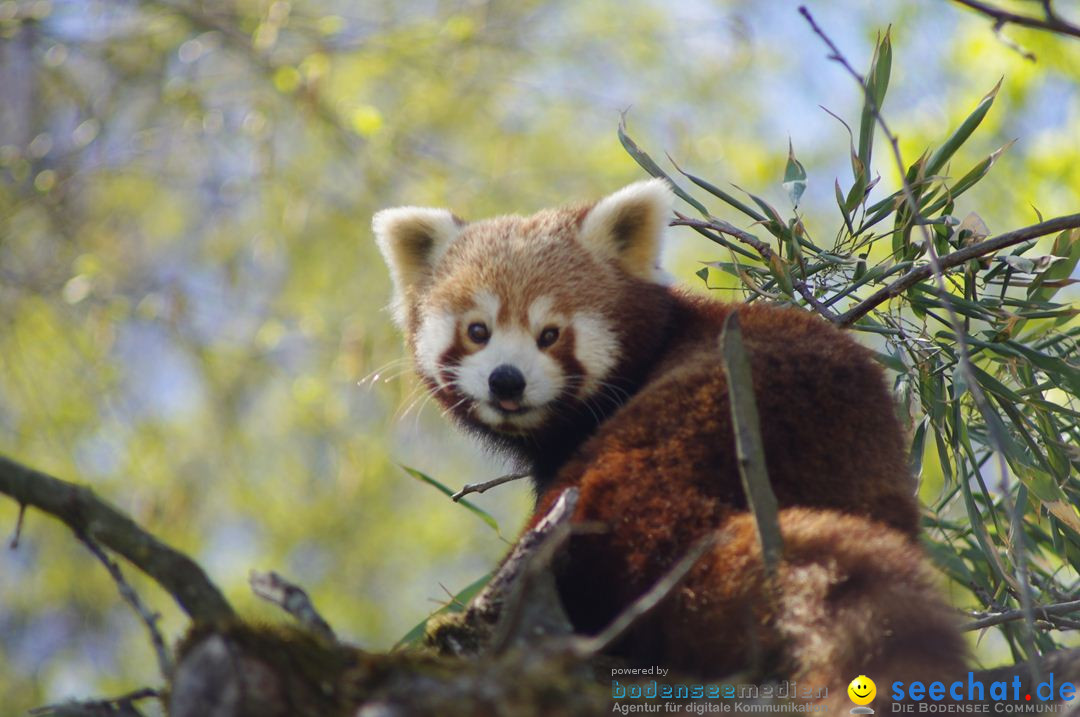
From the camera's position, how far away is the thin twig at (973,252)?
249cm

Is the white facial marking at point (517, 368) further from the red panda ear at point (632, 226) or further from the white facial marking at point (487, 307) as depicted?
the red panda ear at point (632, 226)

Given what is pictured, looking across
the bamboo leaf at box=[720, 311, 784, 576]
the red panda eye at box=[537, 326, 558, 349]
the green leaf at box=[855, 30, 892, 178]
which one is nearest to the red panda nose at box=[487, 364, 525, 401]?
the red panda eye at box=[537, 326, 558, 349]

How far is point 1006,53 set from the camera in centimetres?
725

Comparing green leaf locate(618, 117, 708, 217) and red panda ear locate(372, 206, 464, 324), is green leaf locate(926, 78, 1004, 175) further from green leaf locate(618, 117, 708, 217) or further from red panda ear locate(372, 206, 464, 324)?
red panda ear locate(372, 206, 464, 324)

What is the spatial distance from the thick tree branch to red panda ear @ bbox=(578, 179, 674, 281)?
2187mm

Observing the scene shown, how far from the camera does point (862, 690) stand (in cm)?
176

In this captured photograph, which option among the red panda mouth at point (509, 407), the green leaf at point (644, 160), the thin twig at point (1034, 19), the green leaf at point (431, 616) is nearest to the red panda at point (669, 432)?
the red panda mouth at point (509, 407)

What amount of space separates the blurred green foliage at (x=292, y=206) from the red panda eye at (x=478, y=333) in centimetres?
224

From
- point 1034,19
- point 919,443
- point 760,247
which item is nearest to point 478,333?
point 760,247

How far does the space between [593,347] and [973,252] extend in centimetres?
118

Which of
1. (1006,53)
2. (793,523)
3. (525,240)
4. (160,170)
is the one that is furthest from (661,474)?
(160,170)

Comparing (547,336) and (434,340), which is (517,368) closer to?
(547,336)

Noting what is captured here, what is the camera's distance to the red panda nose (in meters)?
3.24

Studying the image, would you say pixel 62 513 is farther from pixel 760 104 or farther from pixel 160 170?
pixel 760 104
